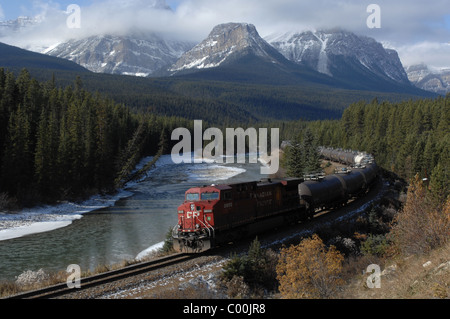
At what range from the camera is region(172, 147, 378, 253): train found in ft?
87.1

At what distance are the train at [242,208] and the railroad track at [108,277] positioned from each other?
149cm

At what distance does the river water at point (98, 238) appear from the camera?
108 feet

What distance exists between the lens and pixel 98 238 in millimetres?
41438

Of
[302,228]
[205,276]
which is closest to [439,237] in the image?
[302,228]

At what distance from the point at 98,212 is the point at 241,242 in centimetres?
3326

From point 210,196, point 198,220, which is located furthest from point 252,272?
point 210,196

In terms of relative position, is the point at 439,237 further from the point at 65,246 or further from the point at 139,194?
the point at 139,194

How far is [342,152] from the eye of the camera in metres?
95.6

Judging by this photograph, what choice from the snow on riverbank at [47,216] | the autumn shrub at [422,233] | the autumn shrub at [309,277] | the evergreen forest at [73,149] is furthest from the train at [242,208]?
the evergreen forest at [73,149]

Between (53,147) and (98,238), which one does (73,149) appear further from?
(98,238)

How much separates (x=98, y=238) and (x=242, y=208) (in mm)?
19554

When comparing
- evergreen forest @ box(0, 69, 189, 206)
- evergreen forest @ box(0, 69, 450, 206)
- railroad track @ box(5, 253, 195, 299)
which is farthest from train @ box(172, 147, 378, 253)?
evergreen forest @ box(0, 69, 189, 206)

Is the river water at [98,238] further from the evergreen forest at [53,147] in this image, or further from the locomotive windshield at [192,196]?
the locomotive windshield at [192,196]
